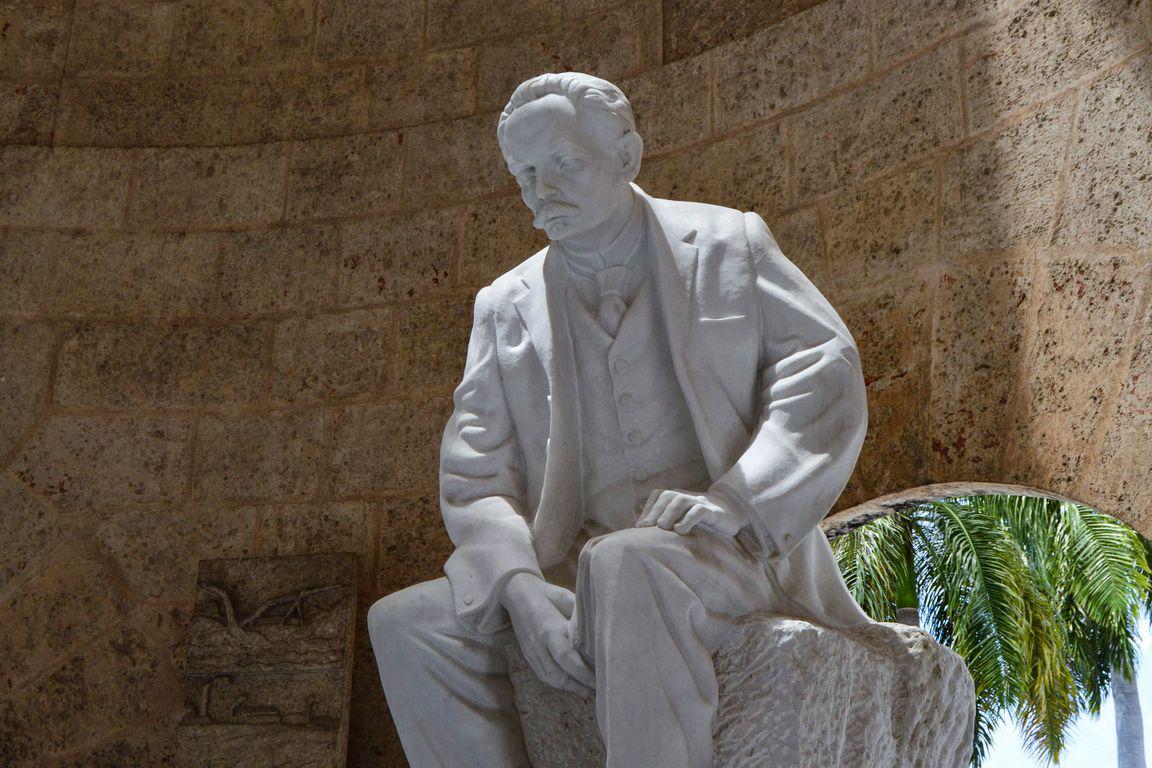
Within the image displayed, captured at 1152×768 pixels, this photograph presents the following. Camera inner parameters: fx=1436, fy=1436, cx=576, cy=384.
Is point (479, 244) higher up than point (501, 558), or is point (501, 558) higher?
point (479, 244)

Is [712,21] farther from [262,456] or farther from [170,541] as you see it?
[170,541]

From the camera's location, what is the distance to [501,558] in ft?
7.38

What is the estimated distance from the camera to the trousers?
1.98 meters

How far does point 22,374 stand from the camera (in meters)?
4.25

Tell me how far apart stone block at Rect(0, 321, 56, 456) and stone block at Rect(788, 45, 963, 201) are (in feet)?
7.43

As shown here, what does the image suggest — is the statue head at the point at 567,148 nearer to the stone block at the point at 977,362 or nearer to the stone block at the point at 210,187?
the stone block at the point at 977,362

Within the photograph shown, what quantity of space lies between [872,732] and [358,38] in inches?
124

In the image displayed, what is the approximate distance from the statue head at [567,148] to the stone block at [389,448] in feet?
5.45

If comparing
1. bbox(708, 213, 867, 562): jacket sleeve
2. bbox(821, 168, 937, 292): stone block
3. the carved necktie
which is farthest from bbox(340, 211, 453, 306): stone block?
bbox(708, 213, 867, 562): jacket sleeve

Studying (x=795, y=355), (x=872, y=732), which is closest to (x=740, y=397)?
(x=795, y=355)

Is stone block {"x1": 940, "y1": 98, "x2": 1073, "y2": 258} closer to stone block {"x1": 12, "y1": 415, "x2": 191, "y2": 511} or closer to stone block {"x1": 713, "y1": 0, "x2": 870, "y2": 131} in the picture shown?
stone block {"x1": 713, "y1": 0, "x2": 870, "y2": 131}

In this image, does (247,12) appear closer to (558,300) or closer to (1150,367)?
(558,300)

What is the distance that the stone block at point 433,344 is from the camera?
414 centimetres

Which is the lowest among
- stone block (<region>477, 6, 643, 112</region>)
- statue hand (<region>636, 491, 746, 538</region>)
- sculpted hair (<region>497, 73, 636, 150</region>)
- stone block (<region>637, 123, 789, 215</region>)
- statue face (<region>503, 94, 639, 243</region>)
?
statue hand (<region>636, 491, 746, 538</region>)
